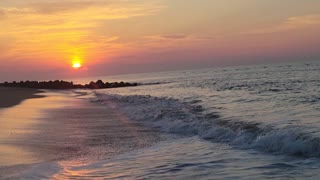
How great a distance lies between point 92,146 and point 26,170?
3208 millimetres

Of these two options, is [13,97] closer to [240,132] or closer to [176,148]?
[240,132]

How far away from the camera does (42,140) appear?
11.5 metres

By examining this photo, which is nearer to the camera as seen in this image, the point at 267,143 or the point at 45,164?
the point at 45,164

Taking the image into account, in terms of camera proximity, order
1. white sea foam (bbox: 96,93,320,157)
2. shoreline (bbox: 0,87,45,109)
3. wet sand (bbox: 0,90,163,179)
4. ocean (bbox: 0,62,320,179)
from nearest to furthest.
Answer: ocean (bbox: 0,62,320,179) → wet sand (bbox: 0,90,163,179) → white sea foam (bbox: 96,93,320,157) → shoreline (bbox: 0,87,45,109)

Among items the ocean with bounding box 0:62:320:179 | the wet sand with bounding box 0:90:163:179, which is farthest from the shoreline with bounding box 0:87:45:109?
the ocean with bounding box 0:62:320:179

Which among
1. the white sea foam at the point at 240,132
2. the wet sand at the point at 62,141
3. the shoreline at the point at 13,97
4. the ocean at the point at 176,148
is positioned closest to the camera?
the ocean at the point at 176,148

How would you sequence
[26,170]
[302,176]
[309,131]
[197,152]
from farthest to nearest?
[309,131] → [197,152] → [26,170] → [302,176]

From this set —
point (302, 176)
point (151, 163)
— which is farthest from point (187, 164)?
point (302, 176)

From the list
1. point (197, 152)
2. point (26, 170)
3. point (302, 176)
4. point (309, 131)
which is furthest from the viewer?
point (309, 131)

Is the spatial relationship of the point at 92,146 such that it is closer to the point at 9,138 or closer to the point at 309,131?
the point at 9,138

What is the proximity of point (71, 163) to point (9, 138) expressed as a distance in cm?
363

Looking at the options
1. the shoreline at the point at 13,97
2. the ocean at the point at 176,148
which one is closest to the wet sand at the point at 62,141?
the ocean at the point at 176,148

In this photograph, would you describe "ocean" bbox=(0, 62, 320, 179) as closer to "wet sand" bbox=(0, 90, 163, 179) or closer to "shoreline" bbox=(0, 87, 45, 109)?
"wet sand" bbox=(0, 90, 163, 179)

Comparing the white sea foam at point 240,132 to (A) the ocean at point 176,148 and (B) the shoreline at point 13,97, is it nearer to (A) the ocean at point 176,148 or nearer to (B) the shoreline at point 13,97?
(A) the ocean at point 176,148
